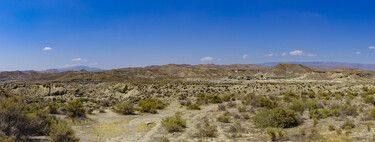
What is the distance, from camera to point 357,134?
822cm

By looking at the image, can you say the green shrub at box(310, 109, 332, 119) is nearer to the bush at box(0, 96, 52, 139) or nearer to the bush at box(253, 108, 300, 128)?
the bush at box(253, 108, 300, 128)

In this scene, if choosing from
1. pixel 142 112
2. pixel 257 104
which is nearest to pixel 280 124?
pixel 257 104

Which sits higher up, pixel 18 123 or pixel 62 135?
pixel 18 123

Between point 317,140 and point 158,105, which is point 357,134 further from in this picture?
point 158,105

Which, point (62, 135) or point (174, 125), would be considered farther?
point (174, 125)

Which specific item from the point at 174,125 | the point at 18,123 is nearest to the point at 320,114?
the point at 174,125

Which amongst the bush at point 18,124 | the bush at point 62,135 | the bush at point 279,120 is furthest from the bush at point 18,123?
the bush at point 279,120

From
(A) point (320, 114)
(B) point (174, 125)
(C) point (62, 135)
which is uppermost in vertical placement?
(C) point (62, 135)

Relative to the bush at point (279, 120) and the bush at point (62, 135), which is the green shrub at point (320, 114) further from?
the bush at point (62, 135)

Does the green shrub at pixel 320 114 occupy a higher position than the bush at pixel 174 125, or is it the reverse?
the green shrub at pixel 320 114

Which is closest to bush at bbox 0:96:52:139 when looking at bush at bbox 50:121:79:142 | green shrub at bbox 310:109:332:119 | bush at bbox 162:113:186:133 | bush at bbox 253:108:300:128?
bush at bbox 50:121:79:142

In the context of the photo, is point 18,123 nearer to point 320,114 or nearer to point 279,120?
point 279,120

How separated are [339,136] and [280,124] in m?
2.67

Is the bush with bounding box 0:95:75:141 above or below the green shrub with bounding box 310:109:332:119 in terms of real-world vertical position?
above
